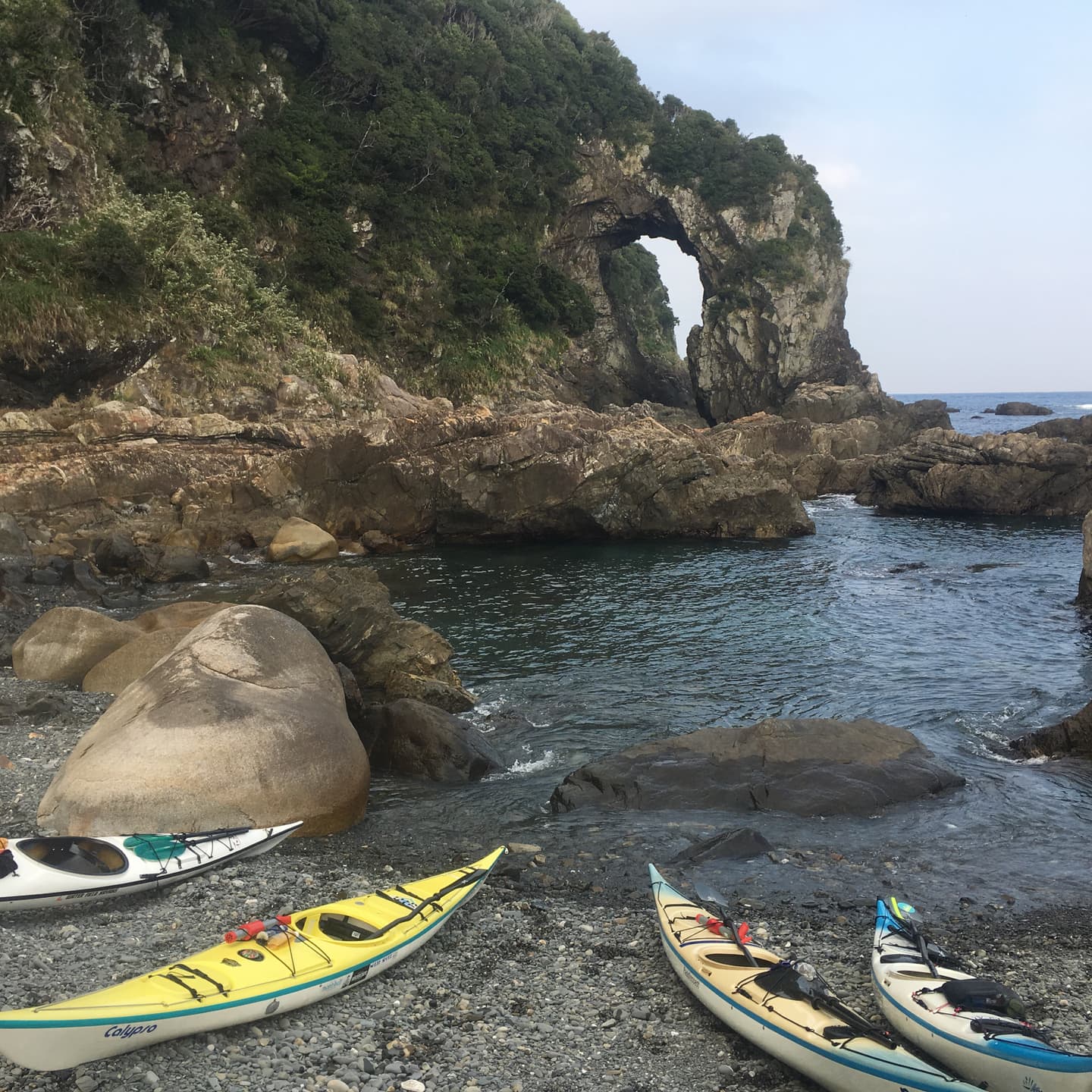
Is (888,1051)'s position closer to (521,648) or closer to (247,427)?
(521,648)

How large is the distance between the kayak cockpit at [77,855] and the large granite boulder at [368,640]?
793 cm

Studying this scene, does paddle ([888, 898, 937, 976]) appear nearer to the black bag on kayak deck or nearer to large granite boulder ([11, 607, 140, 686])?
the black bag on kayak deck

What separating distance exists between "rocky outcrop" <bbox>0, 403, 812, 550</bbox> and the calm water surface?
183 cm

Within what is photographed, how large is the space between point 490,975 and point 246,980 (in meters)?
2.43

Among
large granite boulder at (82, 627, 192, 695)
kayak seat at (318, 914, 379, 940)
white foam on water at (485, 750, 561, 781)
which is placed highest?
large granite boulder at (82, 627, 192, 695)

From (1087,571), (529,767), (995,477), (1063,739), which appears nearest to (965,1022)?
(529,767)

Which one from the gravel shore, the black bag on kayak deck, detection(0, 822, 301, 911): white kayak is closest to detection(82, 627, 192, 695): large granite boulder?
the gravel shore

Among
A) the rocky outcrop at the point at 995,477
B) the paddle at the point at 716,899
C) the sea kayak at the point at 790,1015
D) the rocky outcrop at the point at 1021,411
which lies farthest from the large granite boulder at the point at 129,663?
the rocky outcrop at the point at 1021,411

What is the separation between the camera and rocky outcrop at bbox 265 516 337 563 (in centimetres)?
Result: 3297

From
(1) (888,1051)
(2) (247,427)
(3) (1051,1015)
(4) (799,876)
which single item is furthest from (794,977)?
(2) (247,427)

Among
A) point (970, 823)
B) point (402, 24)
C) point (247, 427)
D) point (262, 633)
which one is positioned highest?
point (402, 24)

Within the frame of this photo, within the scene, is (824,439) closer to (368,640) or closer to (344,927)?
(368,640)

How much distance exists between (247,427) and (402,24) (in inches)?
1800

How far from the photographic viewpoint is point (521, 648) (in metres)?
23.0
